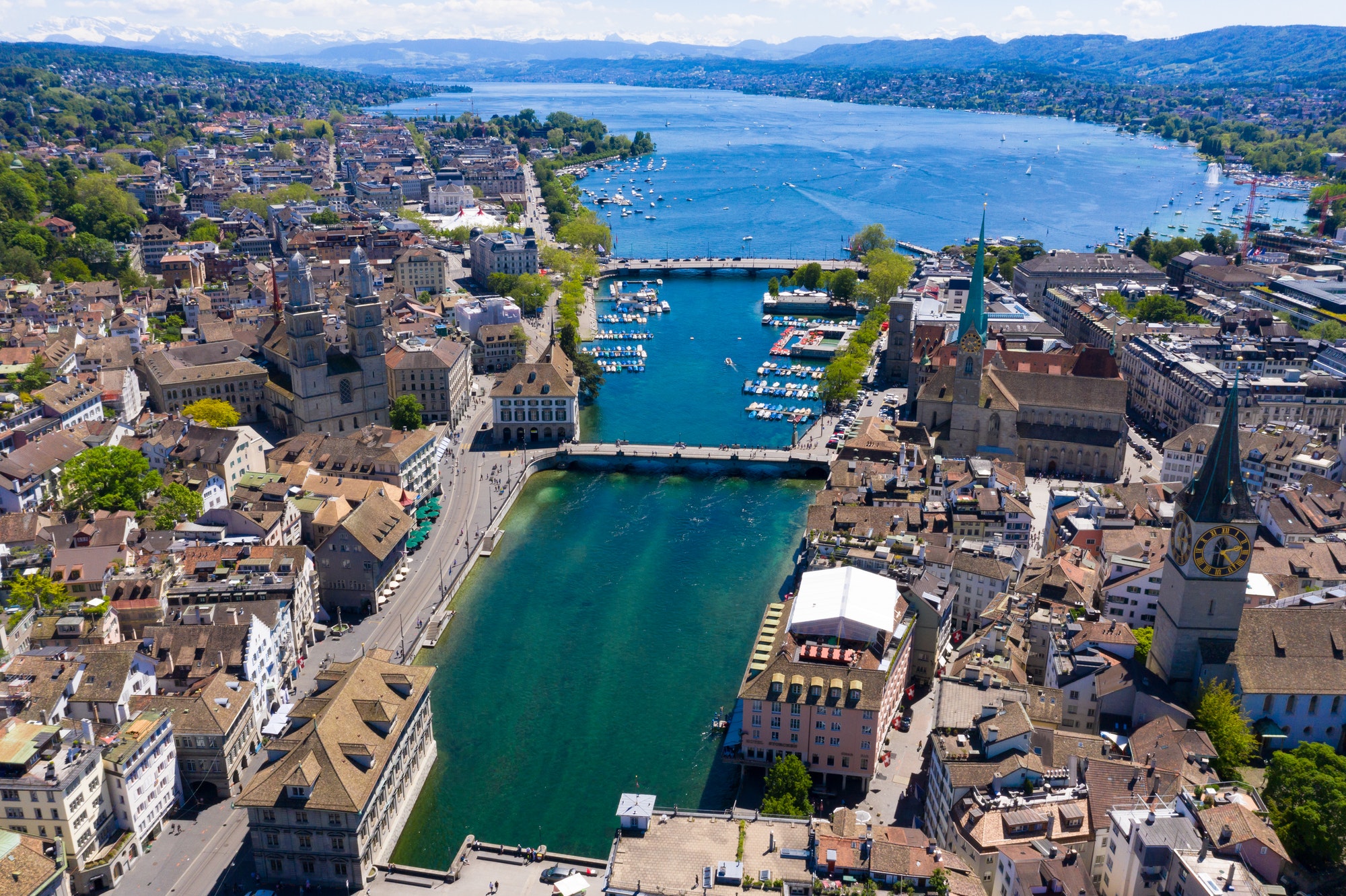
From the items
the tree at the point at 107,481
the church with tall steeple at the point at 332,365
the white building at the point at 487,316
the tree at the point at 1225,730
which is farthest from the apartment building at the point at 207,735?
the white building at the point at 487,316

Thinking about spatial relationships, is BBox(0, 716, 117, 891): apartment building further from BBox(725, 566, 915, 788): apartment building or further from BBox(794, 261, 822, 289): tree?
BBox(794, 261, 822, 289): tree

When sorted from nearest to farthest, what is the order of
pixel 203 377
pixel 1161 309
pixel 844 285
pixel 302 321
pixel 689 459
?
pixel 302 321, pixel 689 459, pixel 203 377, pixel 1161 309, pixel 844 285

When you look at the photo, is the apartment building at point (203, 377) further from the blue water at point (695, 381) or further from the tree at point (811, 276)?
the tree at point (811, 276)

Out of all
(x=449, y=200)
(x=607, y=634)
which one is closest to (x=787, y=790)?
(x=607, y=634)

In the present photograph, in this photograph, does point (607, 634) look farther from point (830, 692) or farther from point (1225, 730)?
point (1225, 730)

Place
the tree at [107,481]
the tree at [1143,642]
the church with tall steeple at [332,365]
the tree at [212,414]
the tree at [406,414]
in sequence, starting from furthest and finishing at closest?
the tree at [406,414], the tree at [212,414], the church with tall steeple at [332,365], the tree at [107,481], the tree at [1143,642]

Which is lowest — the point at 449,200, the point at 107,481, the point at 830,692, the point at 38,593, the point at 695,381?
the point at 695,381

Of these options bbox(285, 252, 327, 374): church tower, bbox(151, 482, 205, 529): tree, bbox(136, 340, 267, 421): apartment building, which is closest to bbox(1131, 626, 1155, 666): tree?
bbox(151, 482, 205, 529): tree
